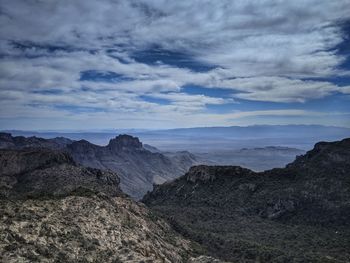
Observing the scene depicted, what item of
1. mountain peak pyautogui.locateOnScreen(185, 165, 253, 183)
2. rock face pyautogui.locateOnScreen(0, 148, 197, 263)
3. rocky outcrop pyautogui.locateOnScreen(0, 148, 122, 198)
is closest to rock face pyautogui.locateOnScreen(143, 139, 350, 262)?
mountain peak pyautogui.locateOnScreen(185, 165, 253, 183)

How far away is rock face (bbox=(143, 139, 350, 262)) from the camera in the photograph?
96.2 metres

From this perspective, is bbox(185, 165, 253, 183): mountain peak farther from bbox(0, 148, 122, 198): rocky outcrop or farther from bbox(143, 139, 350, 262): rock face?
bbox(0, 148, 122, 198): rocky outcrop

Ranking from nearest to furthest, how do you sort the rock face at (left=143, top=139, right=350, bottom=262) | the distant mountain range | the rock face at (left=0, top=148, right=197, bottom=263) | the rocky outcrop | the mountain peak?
the rock face at (left=0, top=148, right=197, bottom=263)
the distant mountain range
the rock face at (left=143, top=139, right=350, bottom=262)
the rocky outcrop
the mountain peak

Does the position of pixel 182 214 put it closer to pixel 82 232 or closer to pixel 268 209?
pixel 268 209

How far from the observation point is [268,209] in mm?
140750

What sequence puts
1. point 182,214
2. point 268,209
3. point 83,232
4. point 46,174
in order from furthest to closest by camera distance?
point 268,209 → point 46,174 → point 182,214 → point 83,232

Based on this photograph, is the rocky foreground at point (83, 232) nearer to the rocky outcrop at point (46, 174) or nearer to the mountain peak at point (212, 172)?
the rocky outcrop at point (46, 174)

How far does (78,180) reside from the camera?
125688 mm

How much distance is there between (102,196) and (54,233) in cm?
2407

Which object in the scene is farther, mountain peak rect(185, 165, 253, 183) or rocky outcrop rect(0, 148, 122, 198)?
mountain peak rect(185, 165, 253, 183)

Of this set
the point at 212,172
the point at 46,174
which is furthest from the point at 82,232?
the point at 212,172

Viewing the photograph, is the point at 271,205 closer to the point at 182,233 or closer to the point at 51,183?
the point at 182,233

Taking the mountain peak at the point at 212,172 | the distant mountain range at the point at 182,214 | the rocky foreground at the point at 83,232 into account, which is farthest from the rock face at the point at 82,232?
the mountain peak at the point at 212,172

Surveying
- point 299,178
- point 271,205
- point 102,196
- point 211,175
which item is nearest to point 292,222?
point 271,205
